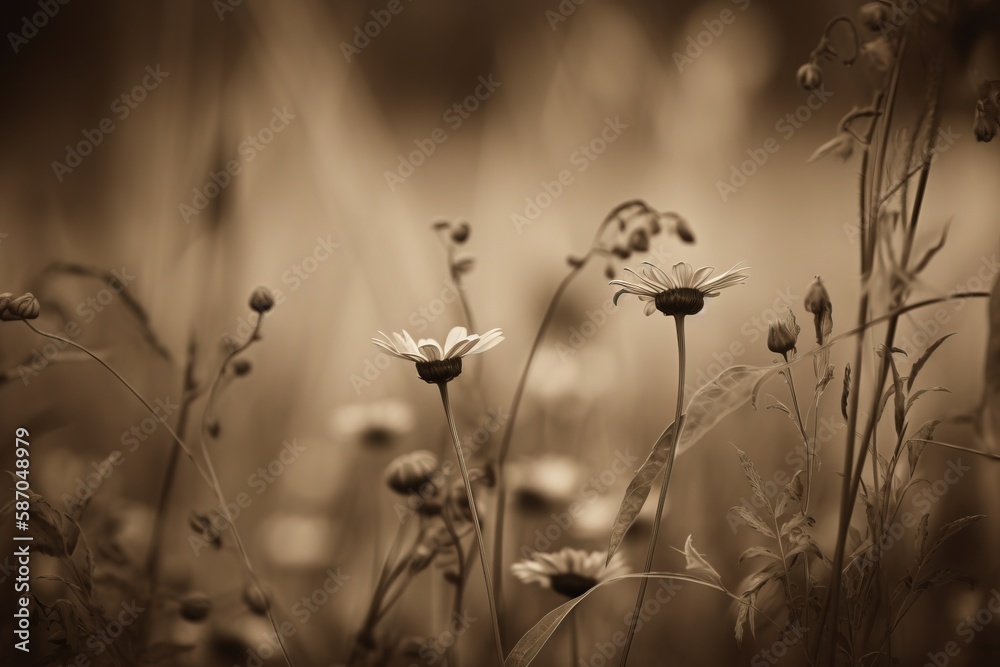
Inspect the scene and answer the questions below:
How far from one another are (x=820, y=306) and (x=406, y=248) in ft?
1.61

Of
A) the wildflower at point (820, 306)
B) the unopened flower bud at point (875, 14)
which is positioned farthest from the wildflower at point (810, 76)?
the wildflower at point (820, 306)

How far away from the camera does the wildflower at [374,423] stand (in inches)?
30.2

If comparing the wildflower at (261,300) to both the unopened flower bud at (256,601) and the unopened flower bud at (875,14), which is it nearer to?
the unopened flower bud at (256,601)

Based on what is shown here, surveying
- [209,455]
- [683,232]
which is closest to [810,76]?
[683,232]

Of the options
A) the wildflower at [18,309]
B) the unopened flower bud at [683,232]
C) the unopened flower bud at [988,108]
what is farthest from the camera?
the unopened flower bud at [683,232]

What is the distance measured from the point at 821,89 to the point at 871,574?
1.80 ft

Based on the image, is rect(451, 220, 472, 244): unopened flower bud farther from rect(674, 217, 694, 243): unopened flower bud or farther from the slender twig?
rect(674, 217, 694, 243): unopened flower bud

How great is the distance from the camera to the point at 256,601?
724mm

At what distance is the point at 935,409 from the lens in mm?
694

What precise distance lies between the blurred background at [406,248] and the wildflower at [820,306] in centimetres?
21

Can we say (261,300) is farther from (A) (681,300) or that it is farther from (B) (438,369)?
(A) (681,300)

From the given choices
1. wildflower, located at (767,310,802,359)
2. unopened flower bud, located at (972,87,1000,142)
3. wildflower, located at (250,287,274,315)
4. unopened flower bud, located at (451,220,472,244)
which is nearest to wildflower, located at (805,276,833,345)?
wildflower, located at (767,310,802,359)

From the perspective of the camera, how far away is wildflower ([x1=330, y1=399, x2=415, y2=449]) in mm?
768

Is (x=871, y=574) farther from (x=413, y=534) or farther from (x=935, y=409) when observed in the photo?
(x=413, y=534)
